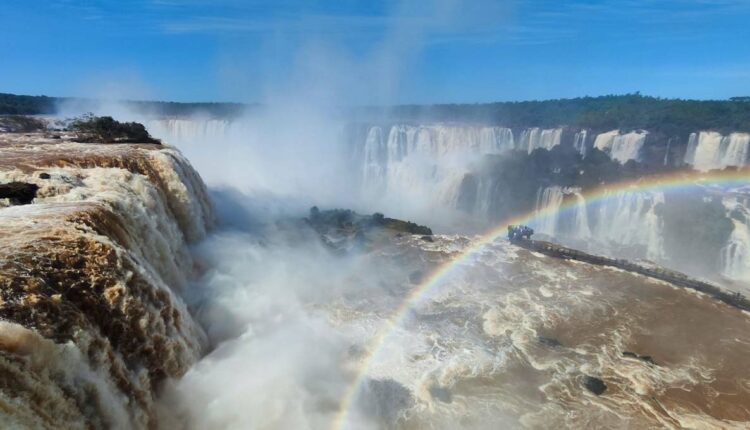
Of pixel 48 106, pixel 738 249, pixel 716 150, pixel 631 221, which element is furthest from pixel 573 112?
pixel 48 106

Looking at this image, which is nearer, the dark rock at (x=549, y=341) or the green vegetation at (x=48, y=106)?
the dark rock at (x=549, y=341)

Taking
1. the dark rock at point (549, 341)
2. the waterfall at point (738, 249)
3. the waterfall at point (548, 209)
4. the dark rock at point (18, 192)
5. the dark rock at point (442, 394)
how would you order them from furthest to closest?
the waterfall at point (548, 209)
the waterfall at point (738, 249)
the dark rock at point (549, 341)
the dark rock at point (442, 394)
the dark rock at point (18, 192)

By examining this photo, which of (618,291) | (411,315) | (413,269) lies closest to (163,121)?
(413,269)

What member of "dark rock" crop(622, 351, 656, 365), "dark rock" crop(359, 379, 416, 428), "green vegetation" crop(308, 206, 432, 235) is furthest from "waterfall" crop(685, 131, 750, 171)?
"dark rock" crop(359, 379, 416, 428)

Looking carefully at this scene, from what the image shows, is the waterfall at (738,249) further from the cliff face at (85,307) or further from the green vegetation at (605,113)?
the cliff face at (85,307)

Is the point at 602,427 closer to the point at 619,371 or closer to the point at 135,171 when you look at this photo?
the point at 619,371

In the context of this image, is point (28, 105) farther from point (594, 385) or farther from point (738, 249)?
point (738, 249)

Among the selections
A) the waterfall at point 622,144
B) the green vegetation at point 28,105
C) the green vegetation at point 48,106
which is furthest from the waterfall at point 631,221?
the green vegetation at point 28,105
